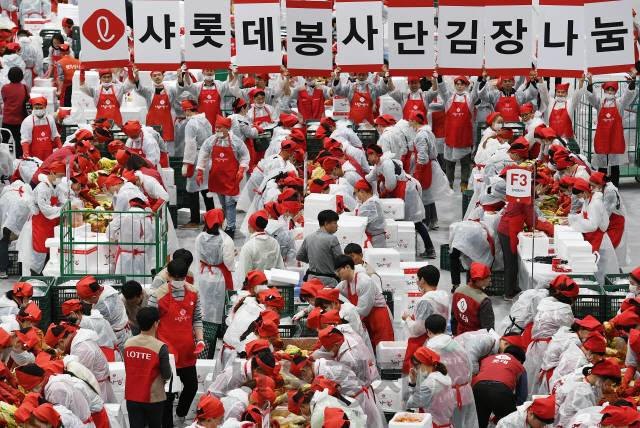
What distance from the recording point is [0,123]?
17.8 metres

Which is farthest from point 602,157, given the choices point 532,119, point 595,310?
point 595,310

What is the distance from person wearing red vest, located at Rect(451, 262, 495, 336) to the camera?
32.9 ft

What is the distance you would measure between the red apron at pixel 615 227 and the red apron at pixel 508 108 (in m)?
4.45

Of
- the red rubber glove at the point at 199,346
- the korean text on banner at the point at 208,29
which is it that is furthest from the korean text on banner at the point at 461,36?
the red rubber glove at the point at 199,346

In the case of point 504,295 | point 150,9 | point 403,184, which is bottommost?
point 504,295

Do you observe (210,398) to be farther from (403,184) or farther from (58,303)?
(403,184)

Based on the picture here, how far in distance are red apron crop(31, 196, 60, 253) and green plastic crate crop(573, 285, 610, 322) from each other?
5.92 metres

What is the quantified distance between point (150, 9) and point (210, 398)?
637cm

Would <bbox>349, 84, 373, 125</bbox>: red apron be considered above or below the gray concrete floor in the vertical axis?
above

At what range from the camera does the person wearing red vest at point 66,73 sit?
18328 mm

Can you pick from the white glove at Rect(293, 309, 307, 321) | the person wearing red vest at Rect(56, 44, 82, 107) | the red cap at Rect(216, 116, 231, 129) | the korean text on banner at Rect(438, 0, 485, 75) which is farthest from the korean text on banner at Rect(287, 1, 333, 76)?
the person wearing red vest at Rect(56, 44, 82, 107)

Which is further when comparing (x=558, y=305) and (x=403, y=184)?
(x=403, y=184)

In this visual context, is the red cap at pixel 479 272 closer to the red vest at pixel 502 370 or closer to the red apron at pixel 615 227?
the red vest at pixel 502 370

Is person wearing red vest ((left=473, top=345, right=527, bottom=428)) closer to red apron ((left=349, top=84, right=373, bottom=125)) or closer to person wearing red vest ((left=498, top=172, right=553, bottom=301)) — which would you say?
person wearing red vest ((left=498, top=172, right=553, bottom=301))
